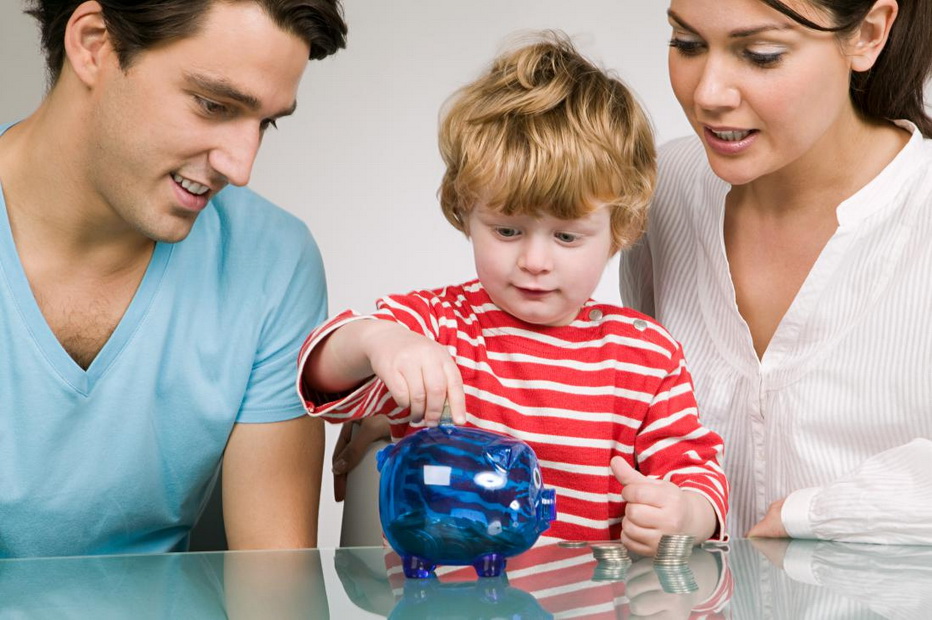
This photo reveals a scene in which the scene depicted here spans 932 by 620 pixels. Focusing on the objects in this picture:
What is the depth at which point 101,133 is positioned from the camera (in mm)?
1393

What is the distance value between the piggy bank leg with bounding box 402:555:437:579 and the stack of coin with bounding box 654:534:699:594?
0.19 m

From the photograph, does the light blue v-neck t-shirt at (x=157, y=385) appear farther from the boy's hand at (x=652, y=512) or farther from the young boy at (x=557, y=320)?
the boy's hand at (x=652, y=512)

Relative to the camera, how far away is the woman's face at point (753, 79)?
1.30 metres

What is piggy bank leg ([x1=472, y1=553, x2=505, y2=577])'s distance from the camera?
94 centimetres

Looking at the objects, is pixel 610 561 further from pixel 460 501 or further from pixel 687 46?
pixel 687 46

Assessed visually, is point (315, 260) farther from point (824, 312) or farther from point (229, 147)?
point (824, 312)

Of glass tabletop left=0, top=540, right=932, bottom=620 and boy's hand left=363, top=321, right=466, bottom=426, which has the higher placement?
boy's hand left=363, top=321, right=466, bottom=426

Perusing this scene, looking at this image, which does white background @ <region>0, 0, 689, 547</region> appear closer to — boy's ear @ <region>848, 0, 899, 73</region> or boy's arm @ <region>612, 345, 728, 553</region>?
boy's ear @ <region>848, 0, 899, 73</region>

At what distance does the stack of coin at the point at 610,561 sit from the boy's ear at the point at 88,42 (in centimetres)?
84

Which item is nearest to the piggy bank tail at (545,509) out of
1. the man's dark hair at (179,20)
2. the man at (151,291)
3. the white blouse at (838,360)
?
the white blouse at (838,360)

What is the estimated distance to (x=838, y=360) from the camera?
1.43m

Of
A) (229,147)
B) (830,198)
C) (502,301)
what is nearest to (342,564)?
(502,301)

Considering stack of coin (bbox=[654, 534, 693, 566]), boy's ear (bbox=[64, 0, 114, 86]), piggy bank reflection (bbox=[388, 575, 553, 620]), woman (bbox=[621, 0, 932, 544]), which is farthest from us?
boy's ear (bbox=[64, 0, 114, 86])

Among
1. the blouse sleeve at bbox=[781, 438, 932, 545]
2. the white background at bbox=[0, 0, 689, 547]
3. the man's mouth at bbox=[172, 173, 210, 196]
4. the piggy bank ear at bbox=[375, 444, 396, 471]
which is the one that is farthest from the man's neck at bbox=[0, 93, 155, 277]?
the white background at bbox=[0, 0, 689, 547]
